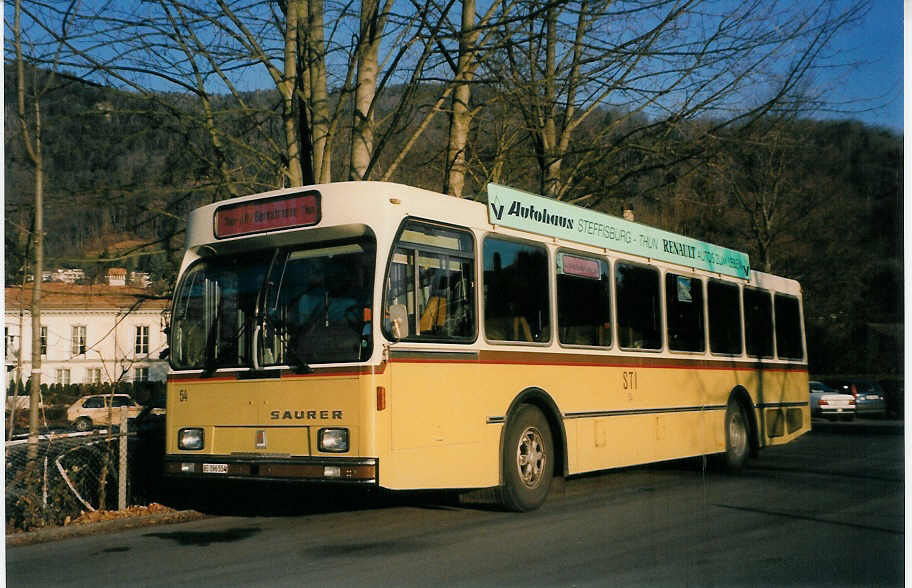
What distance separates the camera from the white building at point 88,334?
1011 centimetres

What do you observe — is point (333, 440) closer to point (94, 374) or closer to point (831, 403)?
point (94, 374)

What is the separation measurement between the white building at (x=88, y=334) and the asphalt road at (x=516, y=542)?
181cm

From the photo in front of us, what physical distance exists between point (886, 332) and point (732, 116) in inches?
144

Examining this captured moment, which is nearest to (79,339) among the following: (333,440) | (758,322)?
(333,440)

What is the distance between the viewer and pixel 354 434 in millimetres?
7805

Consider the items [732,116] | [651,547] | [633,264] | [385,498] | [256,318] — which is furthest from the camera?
[732,116]

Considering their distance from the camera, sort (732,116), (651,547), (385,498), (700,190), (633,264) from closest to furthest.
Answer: (651,547), (385,498), (633,264), (732,116), (700,190)

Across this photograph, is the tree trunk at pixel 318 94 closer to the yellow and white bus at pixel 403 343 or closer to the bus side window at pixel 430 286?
the yellow and white bus at pixel 403 343

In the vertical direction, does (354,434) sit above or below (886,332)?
below

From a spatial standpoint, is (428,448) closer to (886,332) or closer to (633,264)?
(633,264)

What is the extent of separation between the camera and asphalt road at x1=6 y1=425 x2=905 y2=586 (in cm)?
677

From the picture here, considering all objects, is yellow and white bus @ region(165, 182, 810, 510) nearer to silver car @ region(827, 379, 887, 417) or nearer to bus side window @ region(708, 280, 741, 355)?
bus side window @ region(708, 280, 741, 355)

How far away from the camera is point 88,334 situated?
10359 millimetres

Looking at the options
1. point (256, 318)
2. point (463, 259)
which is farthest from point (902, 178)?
point (256, 318)
